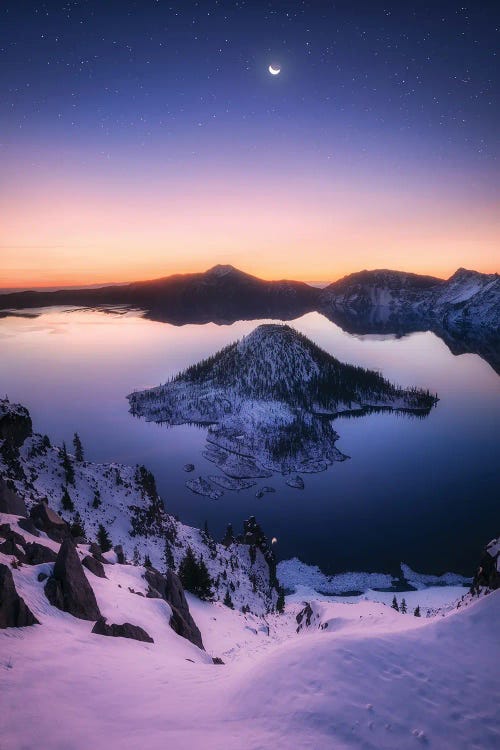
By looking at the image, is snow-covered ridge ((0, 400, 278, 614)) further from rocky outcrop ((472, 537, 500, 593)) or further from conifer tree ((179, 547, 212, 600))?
rocky outcrop ((472, 537, 500, 593))

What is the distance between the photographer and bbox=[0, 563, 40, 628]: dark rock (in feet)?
55.7

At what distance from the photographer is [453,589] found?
2736 inches

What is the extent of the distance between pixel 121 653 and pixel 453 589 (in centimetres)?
7223

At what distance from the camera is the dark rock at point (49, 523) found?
107 feet

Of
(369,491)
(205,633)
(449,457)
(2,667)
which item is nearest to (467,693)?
(2,667)

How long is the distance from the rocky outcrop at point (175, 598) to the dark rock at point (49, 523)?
8.44 metres

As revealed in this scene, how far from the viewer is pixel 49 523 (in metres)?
33.1

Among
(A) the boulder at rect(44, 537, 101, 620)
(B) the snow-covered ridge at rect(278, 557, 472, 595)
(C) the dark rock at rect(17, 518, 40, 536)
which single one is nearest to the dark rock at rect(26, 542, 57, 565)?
(A) the boulder at rect(44, 537, 101, 620)

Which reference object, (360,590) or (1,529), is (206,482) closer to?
(360,590)

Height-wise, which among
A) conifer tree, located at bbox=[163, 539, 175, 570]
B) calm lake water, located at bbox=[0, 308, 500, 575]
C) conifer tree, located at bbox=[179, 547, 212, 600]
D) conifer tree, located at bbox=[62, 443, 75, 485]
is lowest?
calm lake water, located at bbox=[0, 308, 500, 575]

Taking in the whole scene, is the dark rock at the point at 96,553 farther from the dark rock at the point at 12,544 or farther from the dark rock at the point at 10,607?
the dark rock at the point at 10,607

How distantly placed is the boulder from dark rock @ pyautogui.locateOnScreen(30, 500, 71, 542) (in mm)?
11422

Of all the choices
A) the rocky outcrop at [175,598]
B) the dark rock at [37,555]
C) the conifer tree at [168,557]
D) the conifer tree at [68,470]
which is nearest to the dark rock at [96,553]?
the rocky outcrop at [175,598]

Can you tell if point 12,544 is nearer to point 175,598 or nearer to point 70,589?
point 70,589
